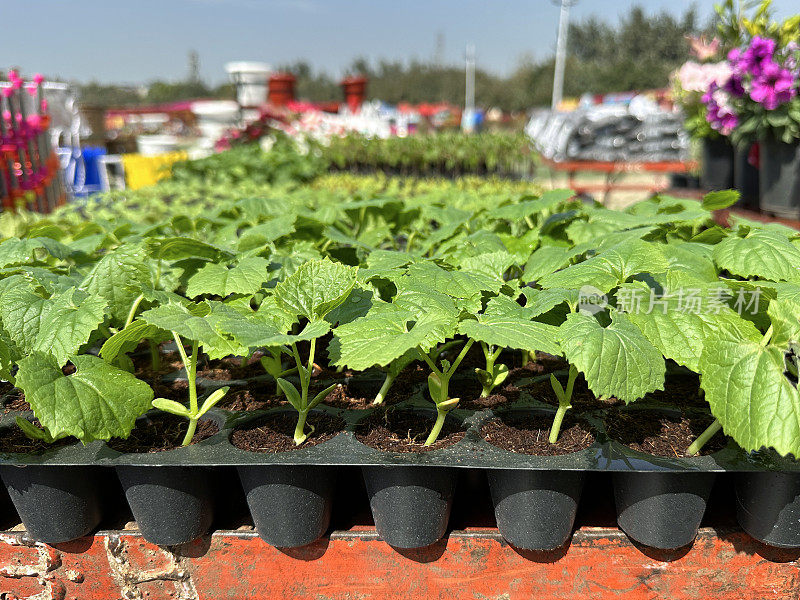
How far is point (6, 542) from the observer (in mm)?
1119

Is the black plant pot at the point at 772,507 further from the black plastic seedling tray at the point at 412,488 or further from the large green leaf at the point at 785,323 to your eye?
the large green leaf at the point at 785,323

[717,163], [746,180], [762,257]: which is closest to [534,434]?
[762,257]

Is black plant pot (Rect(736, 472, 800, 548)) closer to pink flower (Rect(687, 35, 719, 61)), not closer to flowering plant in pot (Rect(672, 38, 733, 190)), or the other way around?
flowering plant in pot (Rect(672, 38, 733, 190))

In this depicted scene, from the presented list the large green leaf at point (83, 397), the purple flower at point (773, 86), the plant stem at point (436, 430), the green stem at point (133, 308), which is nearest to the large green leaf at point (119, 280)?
the green stem at point (133, 308)

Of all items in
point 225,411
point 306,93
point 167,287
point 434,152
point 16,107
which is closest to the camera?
point 225,411

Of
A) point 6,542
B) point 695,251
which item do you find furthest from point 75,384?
point 695,251

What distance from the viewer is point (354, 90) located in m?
10.0

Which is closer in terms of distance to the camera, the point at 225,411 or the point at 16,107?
the point at 225,411

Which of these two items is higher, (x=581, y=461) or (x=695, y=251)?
(x=695, y=251)

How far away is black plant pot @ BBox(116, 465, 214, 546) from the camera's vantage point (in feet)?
3.37

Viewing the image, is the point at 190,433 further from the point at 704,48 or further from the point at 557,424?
the point at 704,48

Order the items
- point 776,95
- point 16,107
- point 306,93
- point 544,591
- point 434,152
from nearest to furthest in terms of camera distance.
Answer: point 544,591
point 776,95
point 434,152
point 16,107
point 306,93

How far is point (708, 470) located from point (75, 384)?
1006mm

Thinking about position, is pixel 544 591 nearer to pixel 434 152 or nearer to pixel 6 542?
pixel 6 542
